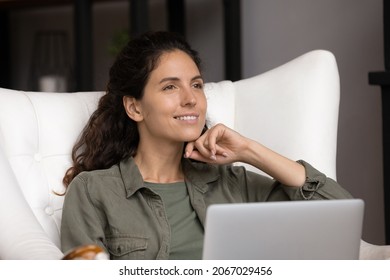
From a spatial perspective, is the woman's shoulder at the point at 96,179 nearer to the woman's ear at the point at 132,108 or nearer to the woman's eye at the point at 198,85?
the woman's ear at the point at 132,108

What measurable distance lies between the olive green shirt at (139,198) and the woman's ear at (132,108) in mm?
108

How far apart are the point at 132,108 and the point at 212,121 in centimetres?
31

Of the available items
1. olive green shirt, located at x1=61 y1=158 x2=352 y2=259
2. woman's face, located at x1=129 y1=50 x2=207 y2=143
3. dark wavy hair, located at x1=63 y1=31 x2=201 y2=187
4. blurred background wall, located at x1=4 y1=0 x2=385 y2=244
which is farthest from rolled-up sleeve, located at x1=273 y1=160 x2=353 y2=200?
blurred background wall, located at x1=4 y1=0 x2=385 y2=244

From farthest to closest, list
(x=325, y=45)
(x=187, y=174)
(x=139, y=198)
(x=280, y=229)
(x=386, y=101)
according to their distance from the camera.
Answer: (x=325, y=45) → (x=386, y=101) → (x=187, y=174) → (x=139, y=198) → (x=280, y=229)

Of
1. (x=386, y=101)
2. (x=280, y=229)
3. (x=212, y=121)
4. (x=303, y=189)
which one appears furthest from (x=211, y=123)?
(x=280, y=229)

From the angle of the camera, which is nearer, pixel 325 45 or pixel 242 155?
pixel 242 155

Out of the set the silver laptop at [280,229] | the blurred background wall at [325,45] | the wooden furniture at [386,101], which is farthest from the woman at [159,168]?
the blurred background wall at [325,45]

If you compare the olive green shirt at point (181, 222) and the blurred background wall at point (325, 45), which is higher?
the blurred background wall at point (325, 45)

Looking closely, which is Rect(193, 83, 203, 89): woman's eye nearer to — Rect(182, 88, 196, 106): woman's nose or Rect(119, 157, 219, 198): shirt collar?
Rect(182, 88, 196, 106): woman's nose

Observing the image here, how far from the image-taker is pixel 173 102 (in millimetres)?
1788

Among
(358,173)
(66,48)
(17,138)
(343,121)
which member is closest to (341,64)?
(343,121)

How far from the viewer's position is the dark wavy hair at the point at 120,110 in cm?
188

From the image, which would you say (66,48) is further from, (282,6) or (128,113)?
(128,113)

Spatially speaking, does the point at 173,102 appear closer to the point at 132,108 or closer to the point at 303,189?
the point at 132,108
